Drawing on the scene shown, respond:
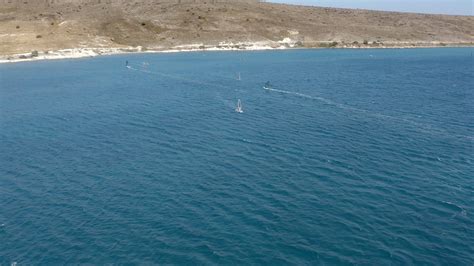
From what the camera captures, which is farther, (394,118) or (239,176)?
(394,118)

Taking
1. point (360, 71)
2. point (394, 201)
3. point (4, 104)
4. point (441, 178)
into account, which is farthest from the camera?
point (360, 71)

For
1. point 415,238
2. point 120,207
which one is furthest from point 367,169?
point 120,207

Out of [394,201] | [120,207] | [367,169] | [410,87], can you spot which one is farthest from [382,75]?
[120,207]

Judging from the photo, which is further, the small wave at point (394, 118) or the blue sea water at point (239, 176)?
the small wave at point (394, 118)

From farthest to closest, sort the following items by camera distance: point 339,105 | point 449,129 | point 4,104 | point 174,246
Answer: point 4,104 < point 339,105 < point 449,129 < point 174,246

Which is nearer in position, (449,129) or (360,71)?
(449,129)

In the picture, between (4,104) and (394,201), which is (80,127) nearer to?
(4,104)

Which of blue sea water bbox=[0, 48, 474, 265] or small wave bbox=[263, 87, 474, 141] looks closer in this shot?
blue sea water bbox=[0, 48, 474, 265]
